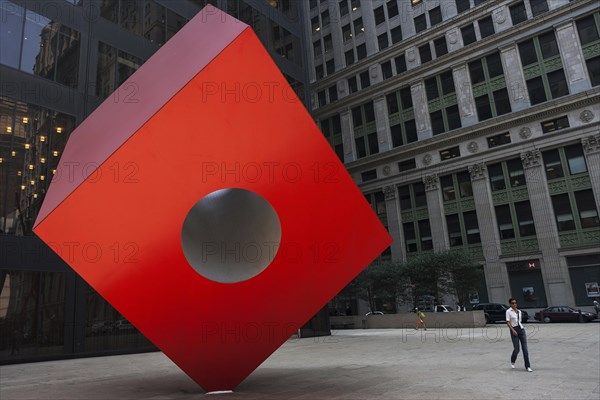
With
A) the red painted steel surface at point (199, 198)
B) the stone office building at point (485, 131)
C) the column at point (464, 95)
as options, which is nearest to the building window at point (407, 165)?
the stone office building at point (485, 131)

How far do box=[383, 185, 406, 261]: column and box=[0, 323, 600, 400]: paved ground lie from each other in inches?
1103

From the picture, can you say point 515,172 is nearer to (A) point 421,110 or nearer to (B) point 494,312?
(A) point 421,110

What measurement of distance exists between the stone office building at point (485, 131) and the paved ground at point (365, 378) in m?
22.4

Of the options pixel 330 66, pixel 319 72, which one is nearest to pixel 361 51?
pixel 330 66

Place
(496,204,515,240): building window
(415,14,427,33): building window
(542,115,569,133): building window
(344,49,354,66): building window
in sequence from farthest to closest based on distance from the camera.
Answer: (344,49,354,66): building window → (415,14,427,33): building window → (496,204,515,240): building window → (542,115,569,133): building window

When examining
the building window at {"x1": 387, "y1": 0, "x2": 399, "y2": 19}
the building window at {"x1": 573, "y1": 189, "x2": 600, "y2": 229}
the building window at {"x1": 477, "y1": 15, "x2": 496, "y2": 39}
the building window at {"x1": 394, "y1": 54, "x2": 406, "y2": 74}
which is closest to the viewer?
the building window at {"x1": 573, "y1": 189, "x2": 600, "y2": 229}

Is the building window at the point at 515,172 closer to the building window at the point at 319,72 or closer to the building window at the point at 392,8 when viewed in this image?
the building window at the point at 392,8

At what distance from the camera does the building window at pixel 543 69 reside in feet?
112

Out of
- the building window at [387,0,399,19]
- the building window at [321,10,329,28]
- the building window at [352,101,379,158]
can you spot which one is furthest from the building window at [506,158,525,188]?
the building window at [321,10,329,28]

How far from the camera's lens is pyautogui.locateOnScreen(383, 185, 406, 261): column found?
41.8m

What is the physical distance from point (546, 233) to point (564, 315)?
7433 mm

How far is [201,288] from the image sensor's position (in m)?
6.94

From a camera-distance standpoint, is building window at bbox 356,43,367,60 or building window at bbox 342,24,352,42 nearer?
building window at bbox 356,43,367,60

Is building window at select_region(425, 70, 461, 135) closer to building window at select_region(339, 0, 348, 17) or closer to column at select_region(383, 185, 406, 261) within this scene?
column at select_region(383, 185, 406, 261)
